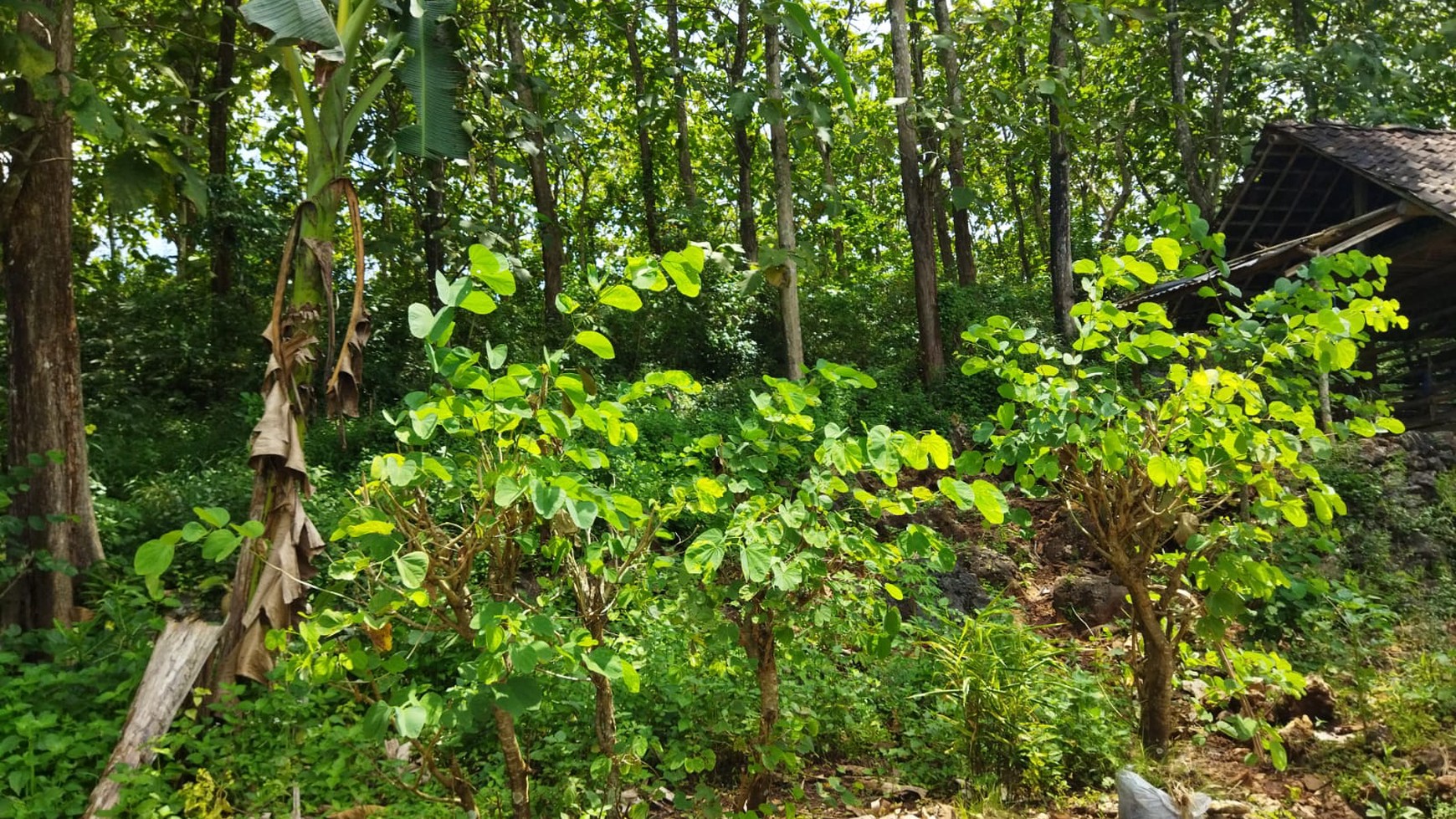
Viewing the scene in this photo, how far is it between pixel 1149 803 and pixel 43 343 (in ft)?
18.7

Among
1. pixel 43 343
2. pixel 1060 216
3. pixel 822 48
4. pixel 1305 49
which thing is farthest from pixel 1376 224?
pixel 43 343

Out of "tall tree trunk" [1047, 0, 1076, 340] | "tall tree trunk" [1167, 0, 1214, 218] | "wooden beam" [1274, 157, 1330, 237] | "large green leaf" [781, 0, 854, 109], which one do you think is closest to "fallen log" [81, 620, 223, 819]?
"large green leaf" [781, 0, 854, 109]

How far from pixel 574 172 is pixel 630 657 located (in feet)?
56.7

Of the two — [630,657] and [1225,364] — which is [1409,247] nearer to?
[1225,364]

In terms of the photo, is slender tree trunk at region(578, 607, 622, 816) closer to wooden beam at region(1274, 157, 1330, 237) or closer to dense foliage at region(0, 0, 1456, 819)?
dense foliage at region(0, 0, 1456, 819)

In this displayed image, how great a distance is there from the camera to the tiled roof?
27.0ft

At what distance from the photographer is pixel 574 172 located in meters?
19.2

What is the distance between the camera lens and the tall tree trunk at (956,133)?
7717 millimetres

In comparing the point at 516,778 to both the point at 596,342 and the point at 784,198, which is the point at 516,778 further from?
the point at 784,198

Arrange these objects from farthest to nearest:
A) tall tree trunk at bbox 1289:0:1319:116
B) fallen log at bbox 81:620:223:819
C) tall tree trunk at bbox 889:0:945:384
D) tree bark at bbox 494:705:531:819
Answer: tall tree trunk at bbox 1289:0:1319:116
tall tree trunk at bbox 889:0:945:384
fallen log at bbox 81:620:223:819
tree bark at bbox 494:705:531:819

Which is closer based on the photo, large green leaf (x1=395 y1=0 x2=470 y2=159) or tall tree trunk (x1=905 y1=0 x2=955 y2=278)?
large green leaf (x1=395 y1=0 x2=470 y2=159)

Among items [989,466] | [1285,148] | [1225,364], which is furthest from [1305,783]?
[1285,148]

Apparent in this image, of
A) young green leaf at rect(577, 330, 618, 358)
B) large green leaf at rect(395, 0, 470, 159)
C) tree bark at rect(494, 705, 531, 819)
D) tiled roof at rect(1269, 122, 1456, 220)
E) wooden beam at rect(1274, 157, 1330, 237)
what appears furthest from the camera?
wooden beam at rect(1274, 157, 1330, 237)

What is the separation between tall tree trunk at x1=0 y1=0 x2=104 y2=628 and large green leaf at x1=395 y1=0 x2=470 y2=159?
2.55m
